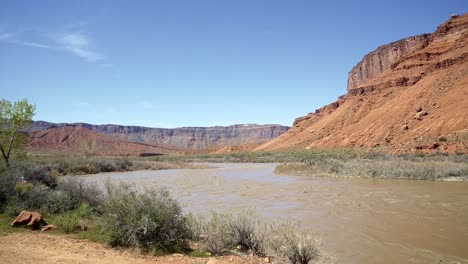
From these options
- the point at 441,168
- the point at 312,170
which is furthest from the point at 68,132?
the point at 441,168

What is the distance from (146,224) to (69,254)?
4.92 feet

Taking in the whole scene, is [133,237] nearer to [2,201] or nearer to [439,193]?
[2,201]

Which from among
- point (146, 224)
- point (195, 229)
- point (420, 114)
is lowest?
point (195, 229)

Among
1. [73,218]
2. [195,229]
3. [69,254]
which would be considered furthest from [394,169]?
[69,254]

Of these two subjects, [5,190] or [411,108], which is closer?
[5,190]

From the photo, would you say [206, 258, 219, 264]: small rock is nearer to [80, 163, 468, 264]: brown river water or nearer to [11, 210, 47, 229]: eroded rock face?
[80, 163, 468, 264]: brown river water

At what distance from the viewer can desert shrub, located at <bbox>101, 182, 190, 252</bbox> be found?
24.5 feet

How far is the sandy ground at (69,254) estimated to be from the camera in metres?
6.42

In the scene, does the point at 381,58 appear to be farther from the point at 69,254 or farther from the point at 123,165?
the point at 69,254

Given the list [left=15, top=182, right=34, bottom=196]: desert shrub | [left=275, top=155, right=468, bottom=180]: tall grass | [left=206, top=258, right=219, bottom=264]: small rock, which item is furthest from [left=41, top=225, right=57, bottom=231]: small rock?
[left=275, top=155, right=468, bottom=180]: tall grass

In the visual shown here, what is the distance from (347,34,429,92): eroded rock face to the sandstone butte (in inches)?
21.0

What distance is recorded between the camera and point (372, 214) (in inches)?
454

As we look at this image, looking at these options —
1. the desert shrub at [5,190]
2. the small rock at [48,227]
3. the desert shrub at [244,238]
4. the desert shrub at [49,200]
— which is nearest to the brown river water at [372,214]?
the desert shrub at [244,238]

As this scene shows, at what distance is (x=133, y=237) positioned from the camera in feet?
24.3
